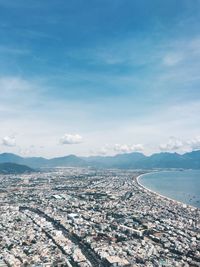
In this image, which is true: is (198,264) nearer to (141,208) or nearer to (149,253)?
(149,253)

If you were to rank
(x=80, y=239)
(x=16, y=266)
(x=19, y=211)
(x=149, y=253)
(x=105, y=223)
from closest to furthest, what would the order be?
(x=16, y=266) → (x=149, y=253) → (x=80, y=239) → (x=105, y=223) → (x=19, y=211)

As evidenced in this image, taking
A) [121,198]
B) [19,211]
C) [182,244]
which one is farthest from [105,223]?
[121,198]

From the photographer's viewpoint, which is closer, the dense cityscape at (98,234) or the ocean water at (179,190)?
the dense cityscape at (98,234)

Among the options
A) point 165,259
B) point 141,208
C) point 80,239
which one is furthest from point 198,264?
point 141,208

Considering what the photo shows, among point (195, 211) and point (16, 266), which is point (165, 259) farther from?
point (195, 211)

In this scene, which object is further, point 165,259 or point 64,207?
point 64,207

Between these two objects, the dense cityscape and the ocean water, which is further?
the ocean water

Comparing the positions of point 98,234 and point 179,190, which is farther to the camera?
point 179,190

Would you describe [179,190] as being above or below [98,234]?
above

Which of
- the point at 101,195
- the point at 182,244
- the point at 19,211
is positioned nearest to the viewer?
the point at 182,244
